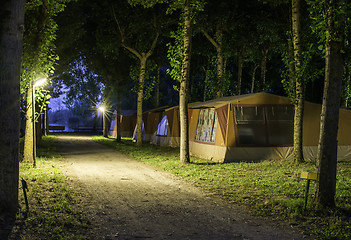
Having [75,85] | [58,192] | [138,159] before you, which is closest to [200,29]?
[138,159]

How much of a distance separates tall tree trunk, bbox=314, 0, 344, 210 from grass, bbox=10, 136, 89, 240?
13.1 feet

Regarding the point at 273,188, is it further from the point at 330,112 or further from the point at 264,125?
the point at 264,125

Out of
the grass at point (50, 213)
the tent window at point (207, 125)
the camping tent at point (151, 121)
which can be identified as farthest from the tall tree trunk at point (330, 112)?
the camping tent at point (151, 121)

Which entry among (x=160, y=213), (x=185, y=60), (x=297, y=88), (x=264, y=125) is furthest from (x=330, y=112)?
(x=264, y=125)

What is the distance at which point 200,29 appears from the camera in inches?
797

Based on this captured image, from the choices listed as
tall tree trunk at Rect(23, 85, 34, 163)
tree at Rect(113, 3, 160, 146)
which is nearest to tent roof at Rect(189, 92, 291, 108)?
tall tree trunk at Rect(23, 85, 34, 163)

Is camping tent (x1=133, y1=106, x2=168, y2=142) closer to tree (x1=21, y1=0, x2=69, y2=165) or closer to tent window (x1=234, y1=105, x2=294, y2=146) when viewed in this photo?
tent window (x1=234, y1=105, x2=294, y2=146)

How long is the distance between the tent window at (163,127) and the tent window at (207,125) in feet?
18.9

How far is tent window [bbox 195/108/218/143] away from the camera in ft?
47.8

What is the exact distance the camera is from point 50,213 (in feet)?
19.6

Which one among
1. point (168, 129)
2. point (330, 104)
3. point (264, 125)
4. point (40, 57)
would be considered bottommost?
point (168, 129)

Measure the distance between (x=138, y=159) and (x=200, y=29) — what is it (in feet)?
30.0

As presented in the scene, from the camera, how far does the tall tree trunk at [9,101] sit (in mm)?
5254

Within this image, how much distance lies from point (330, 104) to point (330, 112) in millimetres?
135
